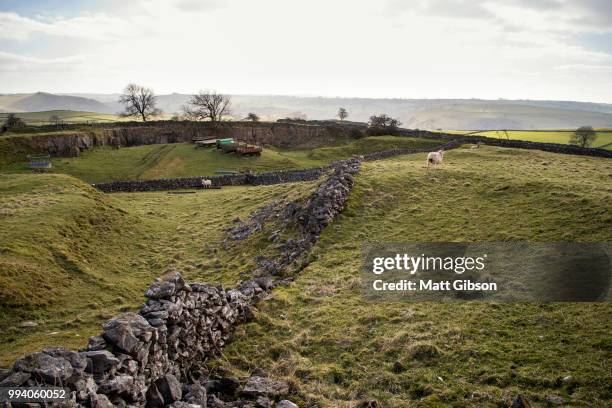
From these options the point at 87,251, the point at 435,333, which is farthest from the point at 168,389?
the point at 87,251

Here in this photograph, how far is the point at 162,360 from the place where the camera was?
10.2 m

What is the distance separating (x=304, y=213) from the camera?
23688mm

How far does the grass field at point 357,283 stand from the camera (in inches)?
425

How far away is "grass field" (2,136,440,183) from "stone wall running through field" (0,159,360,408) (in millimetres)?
40501

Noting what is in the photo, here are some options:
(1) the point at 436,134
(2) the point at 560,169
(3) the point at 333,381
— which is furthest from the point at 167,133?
(3) the point at 333,381

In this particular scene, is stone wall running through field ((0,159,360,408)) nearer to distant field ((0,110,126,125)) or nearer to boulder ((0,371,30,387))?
boulder ((0,371,30,387))

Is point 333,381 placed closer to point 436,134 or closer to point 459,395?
point 459,395

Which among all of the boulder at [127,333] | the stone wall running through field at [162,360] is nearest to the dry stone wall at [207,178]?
the stone wall running through field at [162,360]

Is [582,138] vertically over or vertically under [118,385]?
over

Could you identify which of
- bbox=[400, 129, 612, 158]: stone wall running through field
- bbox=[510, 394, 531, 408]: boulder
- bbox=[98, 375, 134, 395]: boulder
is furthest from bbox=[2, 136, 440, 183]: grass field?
bbox=[510, 394, 531, 408]: boulder

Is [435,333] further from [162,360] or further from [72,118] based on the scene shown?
[72,118]

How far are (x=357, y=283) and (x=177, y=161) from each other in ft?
152

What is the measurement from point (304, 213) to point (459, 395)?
1472 centimetres

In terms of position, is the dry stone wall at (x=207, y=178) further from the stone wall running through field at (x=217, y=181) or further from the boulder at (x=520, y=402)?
the boulder at (x=520, y=402)
